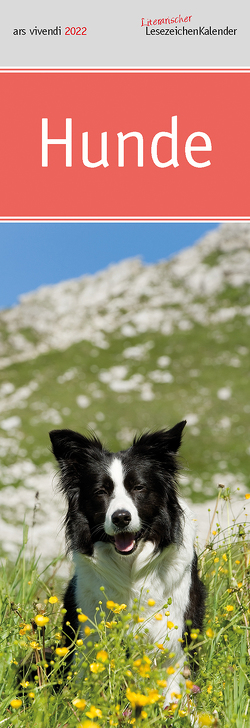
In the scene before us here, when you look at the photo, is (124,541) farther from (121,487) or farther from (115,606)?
(115,606)

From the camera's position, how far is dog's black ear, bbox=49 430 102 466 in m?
4.49

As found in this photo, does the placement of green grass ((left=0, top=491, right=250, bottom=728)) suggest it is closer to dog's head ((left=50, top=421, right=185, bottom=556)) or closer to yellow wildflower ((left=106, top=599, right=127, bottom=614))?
yellow wildflower ((left=106, top=599, right=127, bottom=614))

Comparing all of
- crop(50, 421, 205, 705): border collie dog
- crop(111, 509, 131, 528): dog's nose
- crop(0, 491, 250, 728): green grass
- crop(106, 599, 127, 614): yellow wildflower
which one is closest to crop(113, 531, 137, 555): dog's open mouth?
crop(50, 421, 205, 705): border collie dog

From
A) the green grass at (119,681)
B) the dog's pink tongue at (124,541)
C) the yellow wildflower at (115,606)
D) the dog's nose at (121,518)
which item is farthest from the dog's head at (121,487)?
the yellow wildflower at (115,606)

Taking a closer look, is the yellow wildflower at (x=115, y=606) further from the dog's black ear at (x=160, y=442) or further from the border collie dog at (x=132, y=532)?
the dog's black ear at (x=160, y=442)

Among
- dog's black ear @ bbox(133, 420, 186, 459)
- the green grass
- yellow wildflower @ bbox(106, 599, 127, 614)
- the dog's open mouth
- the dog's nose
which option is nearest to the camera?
the green grass

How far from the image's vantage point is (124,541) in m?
4.34

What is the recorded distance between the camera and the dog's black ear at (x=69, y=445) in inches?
177

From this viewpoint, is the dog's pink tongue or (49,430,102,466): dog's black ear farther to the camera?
(49,430,102,466): dog's black ear

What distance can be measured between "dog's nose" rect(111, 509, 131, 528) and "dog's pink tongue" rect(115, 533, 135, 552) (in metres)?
0.32

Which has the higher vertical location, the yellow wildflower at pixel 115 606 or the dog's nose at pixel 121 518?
the dog's nose at pixel 121 518

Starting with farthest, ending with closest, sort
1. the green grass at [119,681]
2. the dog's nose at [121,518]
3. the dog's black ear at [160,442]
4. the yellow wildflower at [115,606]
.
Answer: the dog's black ear at [160,442] → the dog's nose at [121,518] → the yellow wildflower at [115,606] → the green grass at [119,681]

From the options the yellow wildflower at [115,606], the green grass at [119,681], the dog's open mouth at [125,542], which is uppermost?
the yellow wildflower at [115,606]

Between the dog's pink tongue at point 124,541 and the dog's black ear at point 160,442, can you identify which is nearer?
the dog's pink tongue at point 124,541
